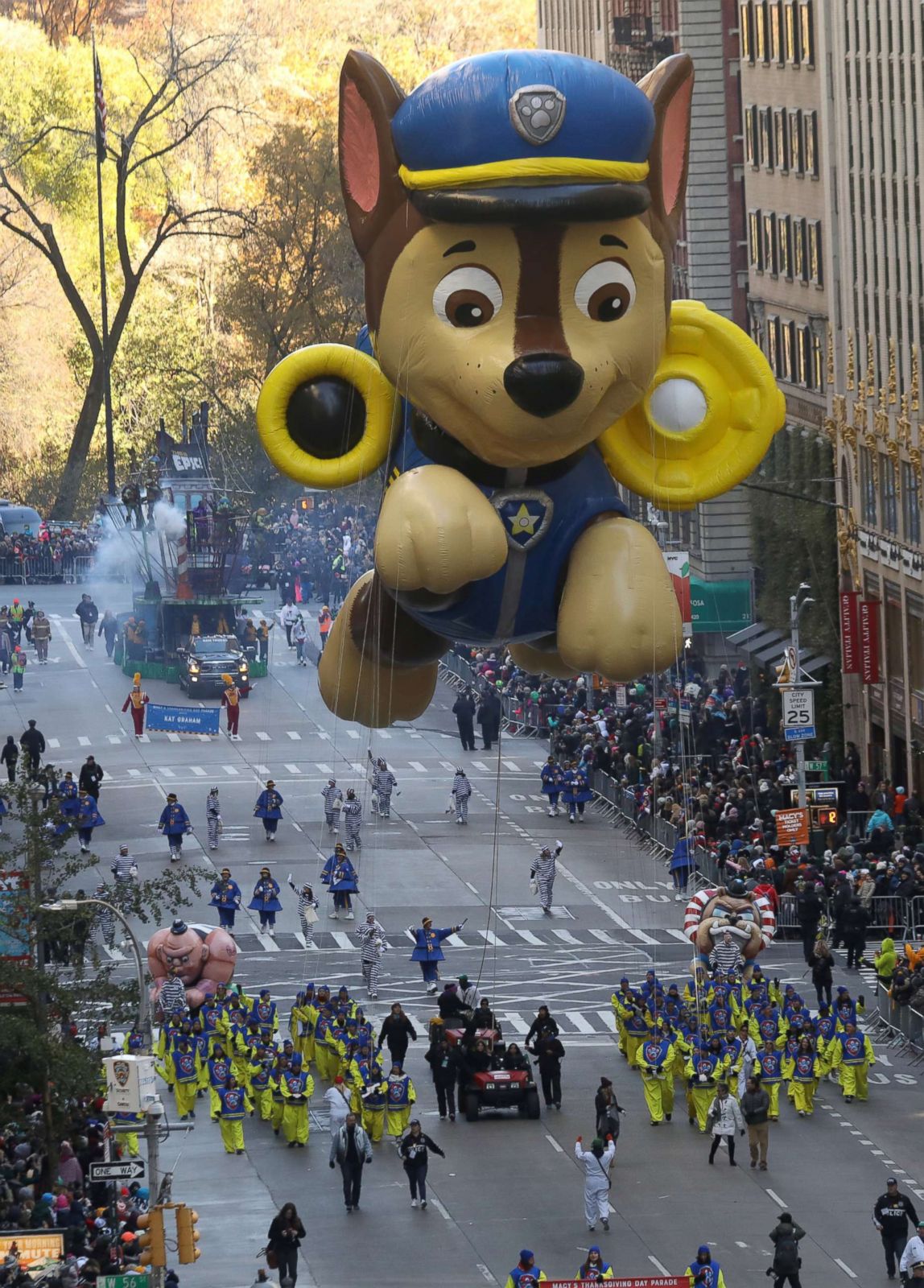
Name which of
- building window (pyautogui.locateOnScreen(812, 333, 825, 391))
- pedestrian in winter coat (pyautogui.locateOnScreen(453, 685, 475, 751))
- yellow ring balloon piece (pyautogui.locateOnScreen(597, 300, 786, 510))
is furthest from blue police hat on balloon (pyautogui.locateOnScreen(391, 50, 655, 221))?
building window (pyautogui.locateOnScreen(812, 333, 825, 391))

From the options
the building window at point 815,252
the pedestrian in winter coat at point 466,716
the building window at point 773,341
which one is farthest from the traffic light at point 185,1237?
the building window at point 773,341

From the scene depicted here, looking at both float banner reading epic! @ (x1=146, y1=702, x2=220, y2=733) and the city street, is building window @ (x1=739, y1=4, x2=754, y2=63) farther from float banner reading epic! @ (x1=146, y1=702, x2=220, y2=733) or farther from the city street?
float banner reading epic! @ (x1=146, y1=702, x2=220, y2=733)

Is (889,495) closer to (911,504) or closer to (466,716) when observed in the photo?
(911,504)

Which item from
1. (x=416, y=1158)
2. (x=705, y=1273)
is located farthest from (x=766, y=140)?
(x=705, y=1273)

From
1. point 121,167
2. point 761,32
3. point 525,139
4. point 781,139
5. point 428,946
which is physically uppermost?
point 761,32

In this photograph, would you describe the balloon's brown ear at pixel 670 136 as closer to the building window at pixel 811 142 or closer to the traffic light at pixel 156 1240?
the traffic light at pixel 156 1240

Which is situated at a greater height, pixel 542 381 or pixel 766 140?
pixel 766 140

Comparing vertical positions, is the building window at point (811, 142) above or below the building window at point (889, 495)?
above
